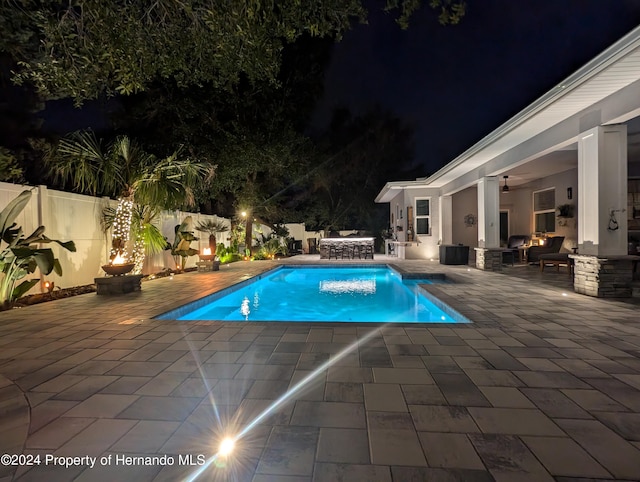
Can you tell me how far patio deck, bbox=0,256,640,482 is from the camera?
59.6 inches

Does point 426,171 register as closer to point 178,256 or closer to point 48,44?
point 178,256

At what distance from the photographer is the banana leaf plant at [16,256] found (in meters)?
4.61

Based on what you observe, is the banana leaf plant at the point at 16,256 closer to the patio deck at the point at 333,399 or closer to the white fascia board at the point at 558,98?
the patio deck at the point at 333,399

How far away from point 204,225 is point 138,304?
6591mm

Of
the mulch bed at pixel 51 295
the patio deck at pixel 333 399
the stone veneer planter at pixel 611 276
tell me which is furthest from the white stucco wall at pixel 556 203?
the mulch bed at pixel 51 295

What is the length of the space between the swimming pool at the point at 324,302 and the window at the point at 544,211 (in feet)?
19.4

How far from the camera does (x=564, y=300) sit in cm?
496

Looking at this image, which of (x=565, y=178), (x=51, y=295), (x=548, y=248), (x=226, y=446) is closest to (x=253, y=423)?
(x=226, y=446)

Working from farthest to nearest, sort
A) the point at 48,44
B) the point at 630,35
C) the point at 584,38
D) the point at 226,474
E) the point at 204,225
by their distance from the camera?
1. the point at 584,38
2. the point at 204,225
3. the point at 48,44
4. the point at 630,35
5. the point at 226,474

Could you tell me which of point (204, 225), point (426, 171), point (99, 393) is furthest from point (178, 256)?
point (426, 171)

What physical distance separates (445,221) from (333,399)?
37.8 ft

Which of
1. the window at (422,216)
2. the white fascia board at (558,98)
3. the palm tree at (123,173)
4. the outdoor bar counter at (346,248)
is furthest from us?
the outdoor bar counter at (346,248)

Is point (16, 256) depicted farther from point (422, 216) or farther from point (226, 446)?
point (422, 216)

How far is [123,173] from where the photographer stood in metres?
6.44
